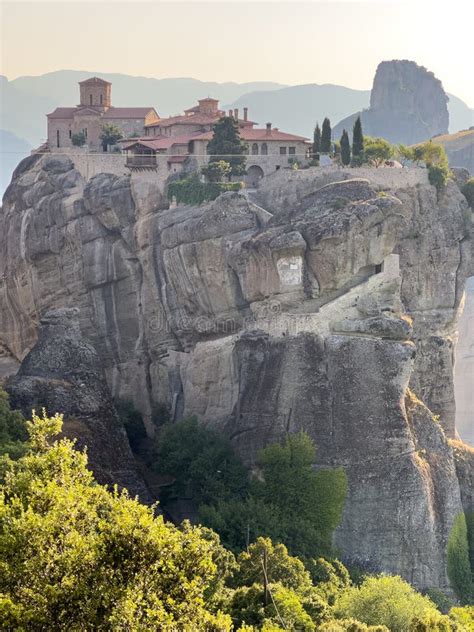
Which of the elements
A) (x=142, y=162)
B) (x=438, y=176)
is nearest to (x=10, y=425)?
(x=142, y=162)

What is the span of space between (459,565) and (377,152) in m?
20.5

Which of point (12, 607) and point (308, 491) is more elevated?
point (12, 607)

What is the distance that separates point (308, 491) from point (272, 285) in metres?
9.02

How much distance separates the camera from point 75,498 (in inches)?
1334

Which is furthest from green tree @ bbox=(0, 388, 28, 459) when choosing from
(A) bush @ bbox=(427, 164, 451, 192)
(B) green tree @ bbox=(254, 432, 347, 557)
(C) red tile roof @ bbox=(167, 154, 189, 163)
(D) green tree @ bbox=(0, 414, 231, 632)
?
(D) green tree @ bbox=(0, 414, 231, 632)

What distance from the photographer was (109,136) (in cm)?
8294

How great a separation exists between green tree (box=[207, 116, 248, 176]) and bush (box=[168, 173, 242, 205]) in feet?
7.28

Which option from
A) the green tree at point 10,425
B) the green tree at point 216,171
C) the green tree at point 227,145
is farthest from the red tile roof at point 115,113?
the green tree at point 10,425

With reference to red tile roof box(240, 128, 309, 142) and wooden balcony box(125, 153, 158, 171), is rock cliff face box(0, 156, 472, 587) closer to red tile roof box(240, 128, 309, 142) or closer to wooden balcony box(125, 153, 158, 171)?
wooden balcony box(125, 153, 158, 171)

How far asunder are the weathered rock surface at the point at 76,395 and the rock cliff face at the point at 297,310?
5.06 m

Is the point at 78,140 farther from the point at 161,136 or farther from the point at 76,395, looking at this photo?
the point at 76,395

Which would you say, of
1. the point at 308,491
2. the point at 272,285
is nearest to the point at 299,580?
the point at 308,491

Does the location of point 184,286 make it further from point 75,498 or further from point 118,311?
point 75,498

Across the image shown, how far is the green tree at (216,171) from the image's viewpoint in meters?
73.2
